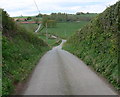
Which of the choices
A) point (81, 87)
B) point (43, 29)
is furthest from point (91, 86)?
point (43, 29)

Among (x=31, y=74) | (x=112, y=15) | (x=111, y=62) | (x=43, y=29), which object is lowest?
(x=43, y=29)

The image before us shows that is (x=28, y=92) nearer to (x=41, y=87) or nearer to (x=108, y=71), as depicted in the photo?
(x=41, y=87)

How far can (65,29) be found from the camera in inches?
5015

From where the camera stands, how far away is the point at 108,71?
41.9ft

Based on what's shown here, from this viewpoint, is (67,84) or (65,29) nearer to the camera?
(67,84)

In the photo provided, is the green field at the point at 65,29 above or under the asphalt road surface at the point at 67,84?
under

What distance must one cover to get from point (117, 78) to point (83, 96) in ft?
7.92

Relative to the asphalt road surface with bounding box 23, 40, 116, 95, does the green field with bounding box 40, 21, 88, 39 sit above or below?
below

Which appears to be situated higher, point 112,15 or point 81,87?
point 112,15

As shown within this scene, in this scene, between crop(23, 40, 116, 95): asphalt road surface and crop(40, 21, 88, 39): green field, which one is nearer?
crop(23, 40, 116, 95): asphalt road surface

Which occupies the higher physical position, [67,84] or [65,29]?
[67,84]

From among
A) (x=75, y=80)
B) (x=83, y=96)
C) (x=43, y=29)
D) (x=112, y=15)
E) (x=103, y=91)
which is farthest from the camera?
(x=43, y=29)

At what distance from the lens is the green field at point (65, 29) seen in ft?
394

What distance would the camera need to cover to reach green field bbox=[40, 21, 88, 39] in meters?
120
